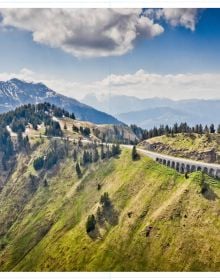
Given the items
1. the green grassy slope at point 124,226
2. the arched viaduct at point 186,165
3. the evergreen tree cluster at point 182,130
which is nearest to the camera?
the green grassy slope at point 124,226

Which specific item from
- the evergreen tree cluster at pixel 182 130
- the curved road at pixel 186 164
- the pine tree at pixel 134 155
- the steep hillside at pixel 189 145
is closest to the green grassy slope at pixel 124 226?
the pine tree at pixel 134 155

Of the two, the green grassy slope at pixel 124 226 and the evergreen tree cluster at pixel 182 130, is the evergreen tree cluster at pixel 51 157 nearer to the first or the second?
the green grassy slope at pixel 124 226

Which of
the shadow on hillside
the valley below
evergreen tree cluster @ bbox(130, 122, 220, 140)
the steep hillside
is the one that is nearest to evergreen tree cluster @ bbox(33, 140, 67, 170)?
the valley below

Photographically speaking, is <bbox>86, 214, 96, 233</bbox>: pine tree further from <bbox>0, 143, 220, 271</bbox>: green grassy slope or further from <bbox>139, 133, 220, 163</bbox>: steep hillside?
<bbox>139, 133, 220, 163</bbox>: steep hillside

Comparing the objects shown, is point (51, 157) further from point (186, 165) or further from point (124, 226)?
point (124, 226)

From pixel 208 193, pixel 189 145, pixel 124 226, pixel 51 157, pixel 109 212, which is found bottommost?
pixel 124 226

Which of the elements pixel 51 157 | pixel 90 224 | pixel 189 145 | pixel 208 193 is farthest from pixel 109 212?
pixel 51 157
